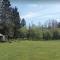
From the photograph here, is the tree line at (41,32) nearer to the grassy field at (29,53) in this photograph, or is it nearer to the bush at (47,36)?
the bush at (47,36)

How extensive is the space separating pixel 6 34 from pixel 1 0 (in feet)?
32.4

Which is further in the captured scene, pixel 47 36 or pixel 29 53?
pixel 47 36

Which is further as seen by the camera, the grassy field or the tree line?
the tree line

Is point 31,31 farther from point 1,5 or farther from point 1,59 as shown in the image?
point 1,59

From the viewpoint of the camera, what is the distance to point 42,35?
192ft

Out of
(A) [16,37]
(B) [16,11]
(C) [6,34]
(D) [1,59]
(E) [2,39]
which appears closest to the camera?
(D) [1,59]

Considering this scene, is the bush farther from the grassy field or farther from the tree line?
the grassy field

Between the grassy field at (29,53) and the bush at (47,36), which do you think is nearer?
the grassy field at (29,53)

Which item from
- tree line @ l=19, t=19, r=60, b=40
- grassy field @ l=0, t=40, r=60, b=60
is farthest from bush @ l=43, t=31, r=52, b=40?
grassy field @ l=0, t=40, r=60, b=60

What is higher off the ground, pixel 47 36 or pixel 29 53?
pixel 47 36

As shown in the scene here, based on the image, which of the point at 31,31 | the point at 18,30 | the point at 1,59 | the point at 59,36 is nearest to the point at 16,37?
the point at 18,30

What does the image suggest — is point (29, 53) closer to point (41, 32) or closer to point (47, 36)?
point (47, 36)

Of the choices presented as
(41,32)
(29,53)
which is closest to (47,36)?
(41,32)

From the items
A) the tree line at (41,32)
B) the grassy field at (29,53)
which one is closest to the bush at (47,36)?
the tree line at (41,32)
